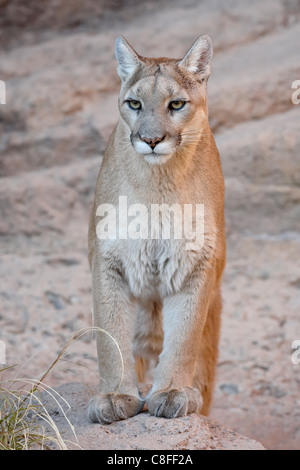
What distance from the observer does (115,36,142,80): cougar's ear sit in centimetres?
355

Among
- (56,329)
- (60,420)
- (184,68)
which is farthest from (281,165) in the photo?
(60,420)

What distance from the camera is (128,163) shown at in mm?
3496

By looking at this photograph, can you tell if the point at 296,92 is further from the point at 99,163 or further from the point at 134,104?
the point at 134,104

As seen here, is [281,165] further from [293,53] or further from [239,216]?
[293,53]

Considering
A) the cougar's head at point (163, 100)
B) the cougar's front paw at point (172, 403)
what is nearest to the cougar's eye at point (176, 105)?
the cougar's head at point (163, 100)

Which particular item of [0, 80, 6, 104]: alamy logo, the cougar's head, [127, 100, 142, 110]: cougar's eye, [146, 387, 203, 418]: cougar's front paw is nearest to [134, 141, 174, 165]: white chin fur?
the cougar's head

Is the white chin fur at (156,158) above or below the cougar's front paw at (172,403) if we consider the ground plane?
above

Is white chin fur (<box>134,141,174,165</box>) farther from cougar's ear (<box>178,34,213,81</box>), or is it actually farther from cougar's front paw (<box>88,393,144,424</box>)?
cougar's front paw (<box>88,393,144,424</box>)

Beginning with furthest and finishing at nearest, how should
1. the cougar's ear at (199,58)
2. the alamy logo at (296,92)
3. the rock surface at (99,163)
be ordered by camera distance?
1. the alamy logo at (296,92)
2. the rock surface at (99,163)
3. the cougar's ear at (199,58)

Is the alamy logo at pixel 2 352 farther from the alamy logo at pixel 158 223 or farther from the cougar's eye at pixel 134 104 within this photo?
the cougar's eye at pixel 134 104

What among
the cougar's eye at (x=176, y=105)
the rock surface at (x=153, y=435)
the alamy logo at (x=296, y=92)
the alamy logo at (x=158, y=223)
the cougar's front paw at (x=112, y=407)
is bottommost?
the rock surface at (x=153, y=435)

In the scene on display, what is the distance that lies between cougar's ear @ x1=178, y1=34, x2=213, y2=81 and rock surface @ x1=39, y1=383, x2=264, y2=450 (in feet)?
5.40

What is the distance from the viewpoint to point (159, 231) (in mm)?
3402

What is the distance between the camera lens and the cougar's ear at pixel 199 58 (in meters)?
3.50
